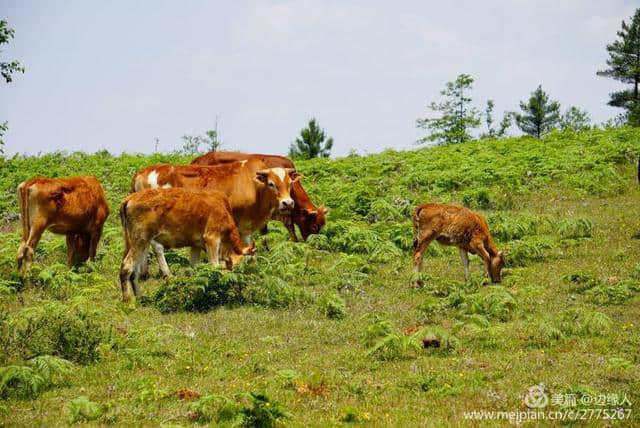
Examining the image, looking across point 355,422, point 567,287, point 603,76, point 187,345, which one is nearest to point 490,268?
point 567,287

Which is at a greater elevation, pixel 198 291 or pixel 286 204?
pixel 286 204

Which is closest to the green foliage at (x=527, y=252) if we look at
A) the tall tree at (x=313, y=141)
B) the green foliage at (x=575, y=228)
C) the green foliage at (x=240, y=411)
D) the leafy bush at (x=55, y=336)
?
the green foliage at (x=575, y=228)

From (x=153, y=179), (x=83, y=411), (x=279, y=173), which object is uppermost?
(x=279, y=173)

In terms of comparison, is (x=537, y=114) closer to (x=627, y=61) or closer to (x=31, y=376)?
(x=627, y=61)

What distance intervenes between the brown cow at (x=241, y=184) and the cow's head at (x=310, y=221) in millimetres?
2702

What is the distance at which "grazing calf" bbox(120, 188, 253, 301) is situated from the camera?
1390 centimetres

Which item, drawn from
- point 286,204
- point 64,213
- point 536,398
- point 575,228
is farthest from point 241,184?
point 536,398

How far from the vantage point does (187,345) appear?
1111 cm

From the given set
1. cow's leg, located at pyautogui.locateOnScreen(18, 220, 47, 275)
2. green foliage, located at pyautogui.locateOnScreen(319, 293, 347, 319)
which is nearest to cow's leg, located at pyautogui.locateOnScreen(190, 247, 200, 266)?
cow's leg, located at pyautogui.locateOnScreen(18, 220, 47, 275)

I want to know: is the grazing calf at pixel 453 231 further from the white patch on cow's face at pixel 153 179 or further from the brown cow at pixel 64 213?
the brown cow at pixel 64 213

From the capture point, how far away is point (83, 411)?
819 cm

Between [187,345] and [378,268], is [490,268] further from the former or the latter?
[187,345]

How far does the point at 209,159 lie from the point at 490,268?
9.38 meters

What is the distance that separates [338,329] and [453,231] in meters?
4.91
